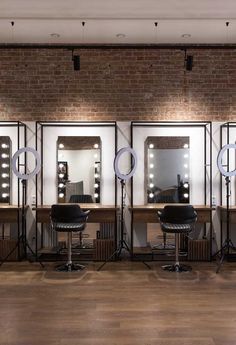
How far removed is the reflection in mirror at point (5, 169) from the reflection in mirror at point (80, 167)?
31.6 inches

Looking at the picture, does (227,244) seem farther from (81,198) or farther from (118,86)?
(118,86)

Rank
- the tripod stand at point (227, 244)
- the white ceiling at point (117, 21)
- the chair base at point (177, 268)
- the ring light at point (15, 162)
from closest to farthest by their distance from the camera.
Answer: the white ceiling at point (117, 21) < the chair base at point (177, 268) < the tripod stand at point (227, 244) < the ring light at point (15, 162)

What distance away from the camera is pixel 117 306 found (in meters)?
3.94

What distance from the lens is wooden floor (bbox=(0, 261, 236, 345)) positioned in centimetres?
323

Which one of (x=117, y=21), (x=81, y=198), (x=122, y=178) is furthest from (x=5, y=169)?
(x=117, y=21)

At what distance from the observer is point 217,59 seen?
6.34 m

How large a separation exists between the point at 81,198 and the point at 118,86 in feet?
6.27

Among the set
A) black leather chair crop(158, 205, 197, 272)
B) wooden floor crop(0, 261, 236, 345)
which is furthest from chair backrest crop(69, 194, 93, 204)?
black leather chair crop(158, 205, 197, 272)

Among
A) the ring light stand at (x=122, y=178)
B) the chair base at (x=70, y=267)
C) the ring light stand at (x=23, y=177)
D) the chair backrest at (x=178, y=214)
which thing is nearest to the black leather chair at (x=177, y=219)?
the chair backrest at (x=178, y=214)

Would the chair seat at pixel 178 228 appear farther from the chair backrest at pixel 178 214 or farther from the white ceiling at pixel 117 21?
the white ceiling at pixel 117 21

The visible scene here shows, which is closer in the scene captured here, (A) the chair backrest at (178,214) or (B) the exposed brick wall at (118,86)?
(A) the chair backrest at (178,214)

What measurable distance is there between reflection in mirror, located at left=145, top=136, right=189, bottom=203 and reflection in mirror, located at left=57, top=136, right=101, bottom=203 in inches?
32.5

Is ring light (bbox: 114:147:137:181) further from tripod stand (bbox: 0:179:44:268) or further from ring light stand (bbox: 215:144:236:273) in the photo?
tripod stand (bbox: 0:179:44:268)

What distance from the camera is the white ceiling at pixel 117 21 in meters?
4.86
